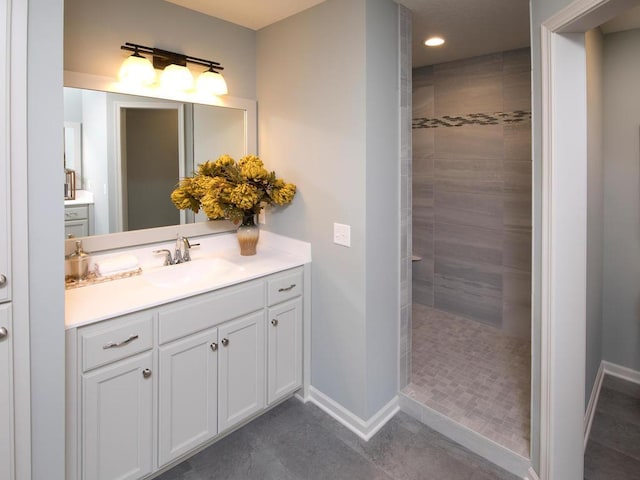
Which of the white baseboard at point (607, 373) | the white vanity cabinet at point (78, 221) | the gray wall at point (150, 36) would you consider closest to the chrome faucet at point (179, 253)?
the white vanity cabinet at point (78, 221)

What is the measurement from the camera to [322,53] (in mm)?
2191

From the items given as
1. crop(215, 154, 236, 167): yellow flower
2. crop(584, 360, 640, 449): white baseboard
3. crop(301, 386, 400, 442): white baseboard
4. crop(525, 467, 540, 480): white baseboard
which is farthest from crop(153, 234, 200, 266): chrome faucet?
crop(584, 360, 640, 449): white baseboard

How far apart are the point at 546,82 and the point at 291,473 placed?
208 cm

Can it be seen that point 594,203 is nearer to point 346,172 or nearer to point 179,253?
point 346,172

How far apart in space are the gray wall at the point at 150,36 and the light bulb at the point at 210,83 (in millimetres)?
87

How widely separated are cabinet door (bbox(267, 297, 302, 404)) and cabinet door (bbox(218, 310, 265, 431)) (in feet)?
0.22

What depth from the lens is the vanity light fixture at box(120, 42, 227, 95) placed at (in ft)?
6.82

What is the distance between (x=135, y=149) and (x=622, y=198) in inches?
123

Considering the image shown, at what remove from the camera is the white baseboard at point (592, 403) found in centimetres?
216

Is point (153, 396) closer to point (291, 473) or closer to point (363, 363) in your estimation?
point (291, 473)

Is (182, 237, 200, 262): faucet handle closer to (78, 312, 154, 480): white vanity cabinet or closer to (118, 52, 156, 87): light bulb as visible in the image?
(78, 312, 154, 480): white vanity cabinet

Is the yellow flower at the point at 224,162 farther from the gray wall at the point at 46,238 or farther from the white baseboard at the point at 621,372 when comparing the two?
→ the white baseboard at the point at 621,372

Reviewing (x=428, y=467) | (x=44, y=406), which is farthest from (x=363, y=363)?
(x=44, y=406)

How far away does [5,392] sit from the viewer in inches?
49.9
